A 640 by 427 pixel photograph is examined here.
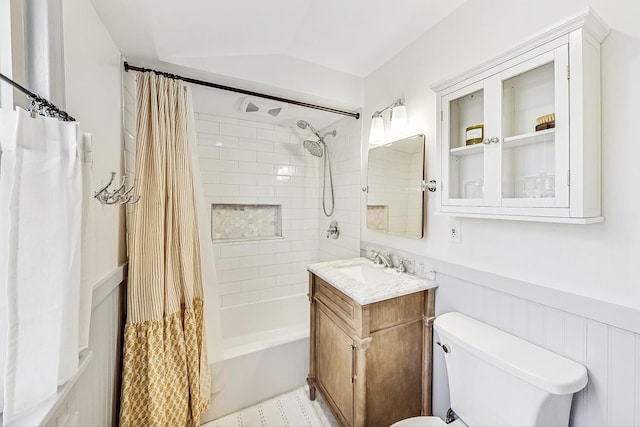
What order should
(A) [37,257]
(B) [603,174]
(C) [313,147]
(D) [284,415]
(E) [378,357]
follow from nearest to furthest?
(A) [37,257] → (B) [603,174] → (E) [378,357] → (D) [284,415] → (C) [313,147]

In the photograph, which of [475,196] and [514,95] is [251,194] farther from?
[514,95]

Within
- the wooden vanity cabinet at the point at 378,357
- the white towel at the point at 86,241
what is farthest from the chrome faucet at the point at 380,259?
the white towel at the point at 86,241

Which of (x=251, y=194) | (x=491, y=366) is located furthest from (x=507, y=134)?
(x=251, y=194)

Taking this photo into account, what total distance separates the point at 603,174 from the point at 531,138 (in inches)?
9.5

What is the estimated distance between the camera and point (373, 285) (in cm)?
136

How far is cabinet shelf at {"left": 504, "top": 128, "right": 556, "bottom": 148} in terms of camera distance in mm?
904

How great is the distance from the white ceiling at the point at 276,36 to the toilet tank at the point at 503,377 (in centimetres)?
159

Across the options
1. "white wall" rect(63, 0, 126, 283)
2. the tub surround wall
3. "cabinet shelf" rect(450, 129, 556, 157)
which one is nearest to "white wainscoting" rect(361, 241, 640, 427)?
"cabinet shelf" rect(450, 129, 556, 157)

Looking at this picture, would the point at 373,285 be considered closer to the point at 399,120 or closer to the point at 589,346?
the point at 589,346

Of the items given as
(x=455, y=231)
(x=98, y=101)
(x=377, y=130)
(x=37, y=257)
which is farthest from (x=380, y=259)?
(x=98, y=101)

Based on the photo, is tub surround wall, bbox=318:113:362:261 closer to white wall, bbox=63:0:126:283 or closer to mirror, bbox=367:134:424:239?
mirror, bbox=367:134:424:239

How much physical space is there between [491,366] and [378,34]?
1.78 meters

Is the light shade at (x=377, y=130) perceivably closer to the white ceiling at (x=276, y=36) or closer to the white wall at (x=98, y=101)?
the white ceiling at (x=276, y=36)

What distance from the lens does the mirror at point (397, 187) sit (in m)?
1.53
